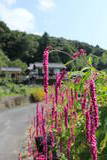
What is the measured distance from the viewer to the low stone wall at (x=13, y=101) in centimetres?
2805

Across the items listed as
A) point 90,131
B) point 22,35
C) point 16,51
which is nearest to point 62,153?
point 90,131

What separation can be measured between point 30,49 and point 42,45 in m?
7.10

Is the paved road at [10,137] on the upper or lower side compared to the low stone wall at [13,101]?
upper

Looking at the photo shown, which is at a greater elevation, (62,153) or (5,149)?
(62,153)

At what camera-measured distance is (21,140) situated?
1312cm

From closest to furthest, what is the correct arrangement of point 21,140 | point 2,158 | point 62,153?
1. point 62,153
2. point 2,158
3. point 21,140

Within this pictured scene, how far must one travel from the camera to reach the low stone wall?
28.0 metres

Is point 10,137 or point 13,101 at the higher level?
point 10,137

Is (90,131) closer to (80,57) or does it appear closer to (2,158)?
(80,57)

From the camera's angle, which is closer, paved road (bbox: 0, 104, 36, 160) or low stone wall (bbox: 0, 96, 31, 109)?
paved road (bbox: 0, 104, 36, 160)

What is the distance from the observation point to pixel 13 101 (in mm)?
29906

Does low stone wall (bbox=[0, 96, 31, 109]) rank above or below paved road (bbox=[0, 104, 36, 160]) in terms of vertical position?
below

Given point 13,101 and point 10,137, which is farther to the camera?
point 13,101

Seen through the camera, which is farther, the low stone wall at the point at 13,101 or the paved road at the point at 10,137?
the low stone wall at the point at 13,101
